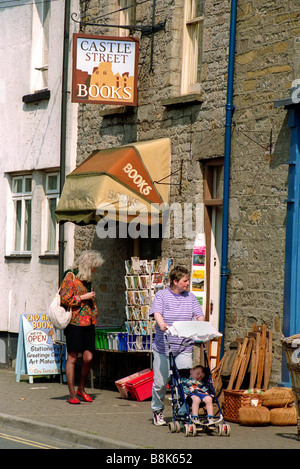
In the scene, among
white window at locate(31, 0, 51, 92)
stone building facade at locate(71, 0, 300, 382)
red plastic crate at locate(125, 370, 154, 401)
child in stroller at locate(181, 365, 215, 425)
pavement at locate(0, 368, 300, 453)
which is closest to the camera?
pavement at locate(0, 368, 300, 453)

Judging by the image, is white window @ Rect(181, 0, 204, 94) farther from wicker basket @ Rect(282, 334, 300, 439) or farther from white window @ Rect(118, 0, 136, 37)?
wicker basket @ Rect(282, 334, 300, 439)

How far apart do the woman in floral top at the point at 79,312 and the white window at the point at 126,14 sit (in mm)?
5075

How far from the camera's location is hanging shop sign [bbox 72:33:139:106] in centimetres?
1470

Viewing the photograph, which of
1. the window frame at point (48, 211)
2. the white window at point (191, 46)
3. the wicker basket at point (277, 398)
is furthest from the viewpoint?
the window frame at point (48, 211)

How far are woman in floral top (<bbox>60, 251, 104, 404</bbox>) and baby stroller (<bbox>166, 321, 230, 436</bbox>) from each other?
7.49 ft

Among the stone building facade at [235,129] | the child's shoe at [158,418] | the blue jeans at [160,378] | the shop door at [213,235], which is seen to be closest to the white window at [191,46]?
the stone building facade at [235,129]

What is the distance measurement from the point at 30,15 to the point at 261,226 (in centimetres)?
834

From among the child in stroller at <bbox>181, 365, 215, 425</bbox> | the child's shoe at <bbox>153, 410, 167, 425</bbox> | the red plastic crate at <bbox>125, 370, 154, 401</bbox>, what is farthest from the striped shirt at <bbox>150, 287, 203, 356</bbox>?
the red plastic crate at <bbox>125, 370, 154, 401</bbox>

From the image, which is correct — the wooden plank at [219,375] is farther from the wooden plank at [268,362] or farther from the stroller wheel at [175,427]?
the stroller wheel at [175,427]

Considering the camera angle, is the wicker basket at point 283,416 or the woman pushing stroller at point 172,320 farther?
the wicker basket at point 283,416

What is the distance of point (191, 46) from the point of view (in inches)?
575

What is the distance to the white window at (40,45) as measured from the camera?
18312 mm

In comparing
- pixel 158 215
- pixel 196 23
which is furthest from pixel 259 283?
pixel 196 23

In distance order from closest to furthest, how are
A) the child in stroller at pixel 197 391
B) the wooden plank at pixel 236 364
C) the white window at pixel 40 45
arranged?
1. the child in stroller at pixel 197 391
2. the wooden plank at pixel 236 364
3. the white window at pixel 40 45
